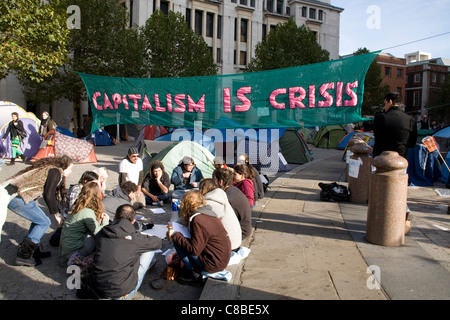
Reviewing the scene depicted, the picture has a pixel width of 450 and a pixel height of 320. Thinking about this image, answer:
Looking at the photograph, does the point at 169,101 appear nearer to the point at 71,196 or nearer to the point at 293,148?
the point at 71,196

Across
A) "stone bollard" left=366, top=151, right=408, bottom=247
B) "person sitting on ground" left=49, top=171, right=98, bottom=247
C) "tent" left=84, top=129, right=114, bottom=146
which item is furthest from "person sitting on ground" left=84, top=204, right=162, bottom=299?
"tent" left=84, top=129, right=114, bottom=146

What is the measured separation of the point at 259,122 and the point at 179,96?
1696 millimetres

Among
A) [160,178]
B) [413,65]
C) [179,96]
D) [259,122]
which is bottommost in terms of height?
[160,178]

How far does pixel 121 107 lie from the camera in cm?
792

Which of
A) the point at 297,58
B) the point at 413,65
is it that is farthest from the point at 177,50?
the point at 413,65

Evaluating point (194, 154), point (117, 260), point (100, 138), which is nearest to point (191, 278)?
point (117, 260)

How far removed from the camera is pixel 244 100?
281 inches

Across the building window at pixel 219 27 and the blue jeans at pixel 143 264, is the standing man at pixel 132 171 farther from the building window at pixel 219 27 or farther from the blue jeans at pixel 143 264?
the building window at pixel 219 27

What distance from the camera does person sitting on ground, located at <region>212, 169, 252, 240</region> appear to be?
5262 mm

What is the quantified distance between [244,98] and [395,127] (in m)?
2.81

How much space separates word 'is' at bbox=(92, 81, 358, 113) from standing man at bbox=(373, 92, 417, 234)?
972 mm

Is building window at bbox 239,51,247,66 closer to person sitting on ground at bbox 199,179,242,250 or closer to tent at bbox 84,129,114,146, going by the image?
tent at bbox 84,129,114,146

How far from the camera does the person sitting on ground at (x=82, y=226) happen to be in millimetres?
4570
